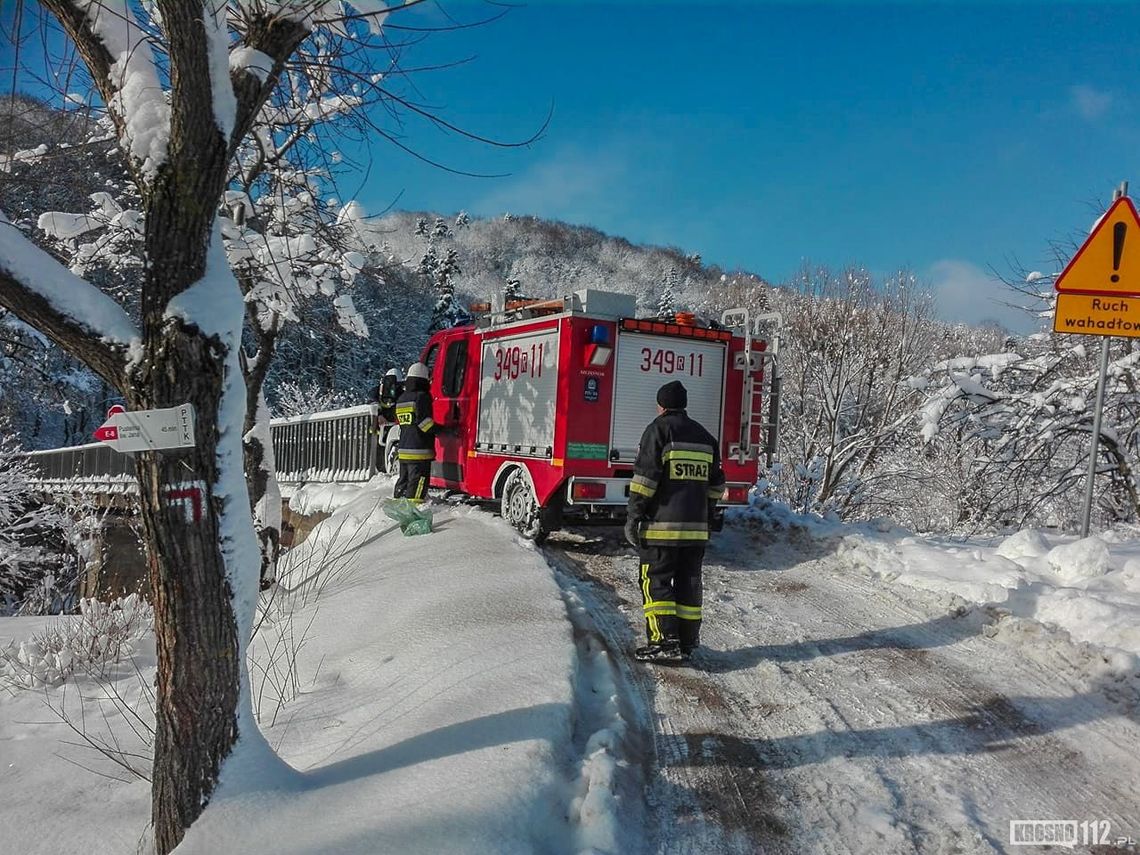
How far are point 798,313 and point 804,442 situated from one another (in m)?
3.15

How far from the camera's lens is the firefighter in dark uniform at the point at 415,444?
9.09 meters

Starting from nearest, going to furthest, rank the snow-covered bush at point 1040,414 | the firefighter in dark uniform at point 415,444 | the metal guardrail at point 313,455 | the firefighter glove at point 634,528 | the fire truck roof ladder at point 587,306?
the firefighter glove at point 634,528
the fire truck roof ladder at point 587,306
the snow-covered bush at point 1040,414
the firefighter in dark uniform at point 415,444
the metal guardrail at point 313,455

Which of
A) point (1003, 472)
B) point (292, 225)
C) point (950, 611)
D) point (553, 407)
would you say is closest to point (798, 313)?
point (1003, 472)

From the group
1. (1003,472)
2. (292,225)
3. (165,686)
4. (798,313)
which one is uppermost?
(798,313)

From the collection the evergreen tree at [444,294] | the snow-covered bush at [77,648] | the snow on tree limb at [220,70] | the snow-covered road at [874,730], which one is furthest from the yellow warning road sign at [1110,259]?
the evergreen tree at [444,294]

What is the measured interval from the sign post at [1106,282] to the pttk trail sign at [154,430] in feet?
19.7

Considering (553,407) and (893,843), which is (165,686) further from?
(553,407)

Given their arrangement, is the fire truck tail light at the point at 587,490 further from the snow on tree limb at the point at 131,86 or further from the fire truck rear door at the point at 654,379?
the snow on tree limb at the point at 131,86

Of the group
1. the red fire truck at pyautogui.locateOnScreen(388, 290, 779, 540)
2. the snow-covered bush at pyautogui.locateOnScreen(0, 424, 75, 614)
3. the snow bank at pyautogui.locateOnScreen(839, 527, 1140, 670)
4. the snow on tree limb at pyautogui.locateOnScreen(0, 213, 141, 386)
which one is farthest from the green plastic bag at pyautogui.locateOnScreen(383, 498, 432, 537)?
the snow-covered bush at pyautogui.locateOnScreen(0, 424, 75, 614)

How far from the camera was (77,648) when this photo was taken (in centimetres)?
525

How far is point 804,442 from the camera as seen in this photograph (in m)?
18.3

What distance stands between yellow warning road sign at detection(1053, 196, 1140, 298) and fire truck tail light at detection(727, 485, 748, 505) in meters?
3.32

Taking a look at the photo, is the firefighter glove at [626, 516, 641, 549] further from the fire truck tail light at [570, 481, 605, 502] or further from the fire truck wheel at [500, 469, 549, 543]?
the fire truck wheel at [500, 469, 549, 543]

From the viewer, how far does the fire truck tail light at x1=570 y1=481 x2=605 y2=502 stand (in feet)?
23.5
